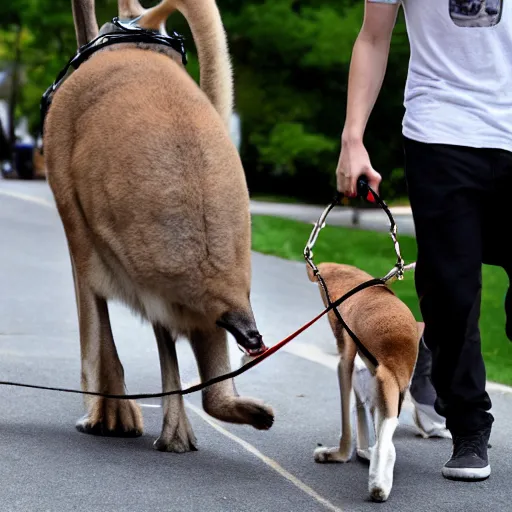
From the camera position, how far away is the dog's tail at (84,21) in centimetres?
583

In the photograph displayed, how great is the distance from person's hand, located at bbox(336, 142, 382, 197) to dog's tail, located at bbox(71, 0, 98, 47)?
1.80 metres

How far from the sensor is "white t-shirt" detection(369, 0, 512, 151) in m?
4.55

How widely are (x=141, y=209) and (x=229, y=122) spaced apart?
866mm

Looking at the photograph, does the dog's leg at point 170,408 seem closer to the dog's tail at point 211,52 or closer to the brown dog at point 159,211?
the brown dog at point 159,211

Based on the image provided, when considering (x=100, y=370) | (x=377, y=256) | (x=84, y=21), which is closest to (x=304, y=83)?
(x=377, y=256)

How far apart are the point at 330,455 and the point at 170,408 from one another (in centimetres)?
66

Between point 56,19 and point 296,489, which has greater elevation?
point 296,489

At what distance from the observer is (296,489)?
4531 millimetres

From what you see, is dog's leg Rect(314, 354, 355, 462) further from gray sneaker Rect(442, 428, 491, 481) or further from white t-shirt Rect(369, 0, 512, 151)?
white t-shirt Rect(369, 0, 512, 151)

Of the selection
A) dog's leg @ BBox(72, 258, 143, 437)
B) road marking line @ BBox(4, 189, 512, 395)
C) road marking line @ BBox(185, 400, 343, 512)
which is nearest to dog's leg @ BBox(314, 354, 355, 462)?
road marking line @ BBox(185, 400, 343, 512)

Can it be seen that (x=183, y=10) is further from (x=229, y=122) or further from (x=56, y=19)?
(x=56, y=19)

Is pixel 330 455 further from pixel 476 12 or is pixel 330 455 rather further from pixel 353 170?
pixel 476 12

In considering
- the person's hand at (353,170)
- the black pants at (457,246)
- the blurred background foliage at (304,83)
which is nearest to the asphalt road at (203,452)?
the black pants at (457,246)

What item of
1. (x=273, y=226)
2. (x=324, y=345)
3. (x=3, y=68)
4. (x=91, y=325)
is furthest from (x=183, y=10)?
(x=3, y=68)
